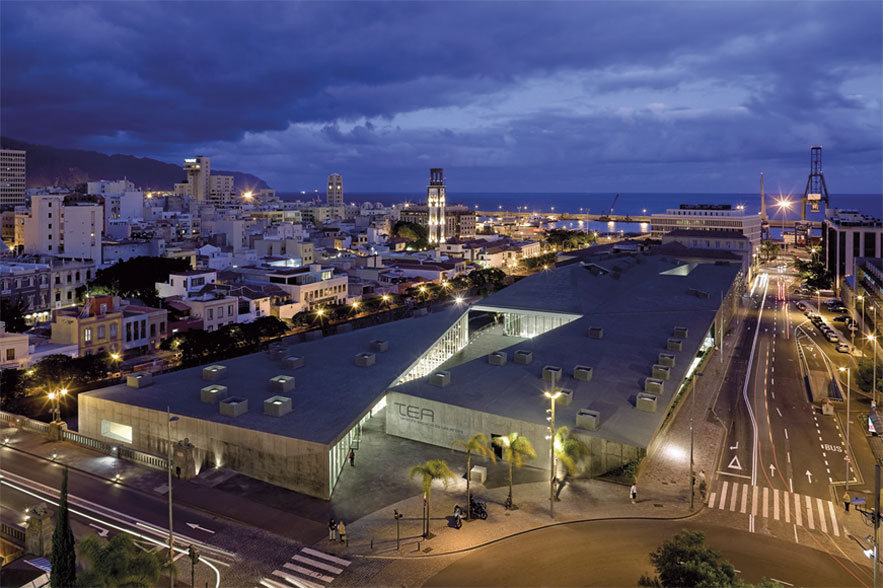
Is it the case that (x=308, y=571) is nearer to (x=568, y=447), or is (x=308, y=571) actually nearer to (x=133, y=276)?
(x=568, y=447)

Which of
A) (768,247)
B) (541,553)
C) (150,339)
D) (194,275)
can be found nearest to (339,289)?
(194,275)

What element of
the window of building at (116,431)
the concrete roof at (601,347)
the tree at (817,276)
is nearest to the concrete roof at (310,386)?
the window of building at (116,431)

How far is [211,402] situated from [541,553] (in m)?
24.4

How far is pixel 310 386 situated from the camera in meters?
46.1

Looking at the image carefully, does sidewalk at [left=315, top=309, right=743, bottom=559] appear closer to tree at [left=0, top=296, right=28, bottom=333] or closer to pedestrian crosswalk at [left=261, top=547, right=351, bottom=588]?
pedestrian crosswalk at [left=261, top=547, right=351, bottom=588]

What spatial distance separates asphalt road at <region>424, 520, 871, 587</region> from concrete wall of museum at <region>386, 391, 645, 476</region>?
19.0ft

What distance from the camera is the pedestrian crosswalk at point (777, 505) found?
3359 centimetres

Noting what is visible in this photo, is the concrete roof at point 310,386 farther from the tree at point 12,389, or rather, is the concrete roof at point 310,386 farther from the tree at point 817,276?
the tree at point 817,276

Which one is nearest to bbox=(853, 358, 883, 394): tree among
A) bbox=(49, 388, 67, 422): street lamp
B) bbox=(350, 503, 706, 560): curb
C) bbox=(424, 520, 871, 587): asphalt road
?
bbox=(350, 503, 706, 560): curb

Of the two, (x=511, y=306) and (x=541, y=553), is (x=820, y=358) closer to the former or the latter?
(x=511, y=306)

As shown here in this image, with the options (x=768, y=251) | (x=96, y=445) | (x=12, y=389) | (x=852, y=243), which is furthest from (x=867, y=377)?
(x=768, y=251)

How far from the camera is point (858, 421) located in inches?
1938

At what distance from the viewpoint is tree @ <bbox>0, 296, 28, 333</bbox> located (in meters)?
78.5

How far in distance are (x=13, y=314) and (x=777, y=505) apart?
8599 cm
